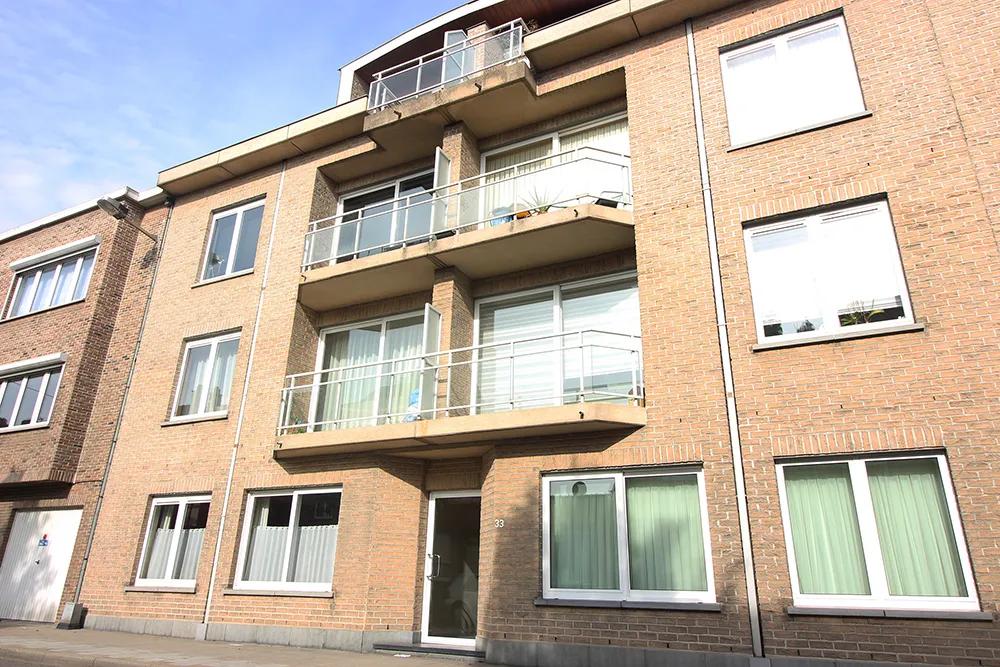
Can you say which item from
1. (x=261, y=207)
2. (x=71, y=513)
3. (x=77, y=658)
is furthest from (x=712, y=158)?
(x=71, y=513)

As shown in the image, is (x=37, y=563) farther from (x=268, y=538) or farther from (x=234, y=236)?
(x=234, y=236)

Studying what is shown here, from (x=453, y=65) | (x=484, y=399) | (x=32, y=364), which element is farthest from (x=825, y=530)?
(x=32, y=364)

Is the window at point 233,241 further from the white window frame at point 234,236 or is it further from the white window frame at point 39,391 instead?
the white window frame at point 39,391

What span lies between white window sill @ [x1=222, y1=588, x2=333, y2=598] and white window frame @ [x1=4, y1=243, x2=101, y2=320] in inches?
340

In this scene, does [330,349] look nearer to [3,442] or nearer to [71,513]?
[71,513]

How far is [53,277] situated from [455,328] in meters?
12.6

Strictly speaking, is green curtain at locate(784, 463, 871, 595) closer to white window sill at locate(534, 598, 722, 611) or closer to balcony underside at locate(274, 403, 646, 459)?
white window sill at locate(534, 598, 722, 611)

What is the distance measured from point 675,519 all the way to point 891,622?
2480 mm

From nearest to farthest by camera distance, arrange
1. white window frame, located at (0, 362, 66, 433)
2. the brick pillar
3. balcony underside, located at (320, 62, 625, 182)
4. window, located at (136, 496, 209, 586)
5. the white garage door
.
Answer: the brick pillar → balcony underside, located at (320, 62, 625, 182) → window, located at (136, 496, 209, 586) → the white garage door → white window frame, located at (0, 362, 66, 433)

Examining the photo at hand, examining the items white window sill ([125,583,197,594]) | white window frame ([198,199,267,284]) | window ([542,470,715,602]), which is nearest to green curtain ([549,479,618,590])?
window ([542,470,715,602])

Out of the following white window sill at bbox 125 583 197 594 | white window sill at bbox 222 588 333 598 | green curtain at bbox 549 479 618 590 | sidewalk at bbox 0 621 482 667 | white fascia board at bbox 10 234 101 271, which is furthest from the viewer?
white fascia board at bbox 10 234 101 271

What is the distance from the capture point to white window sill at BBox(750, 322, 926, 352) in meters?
7.75

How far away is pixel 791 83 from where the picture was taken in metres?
9.80

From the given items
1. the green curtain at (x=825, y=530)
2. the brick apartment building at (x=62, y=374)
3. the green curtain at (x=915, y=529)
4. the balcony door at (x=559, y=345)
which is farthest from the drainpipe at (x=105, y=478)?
the green curtain at (x=915, y=529)
